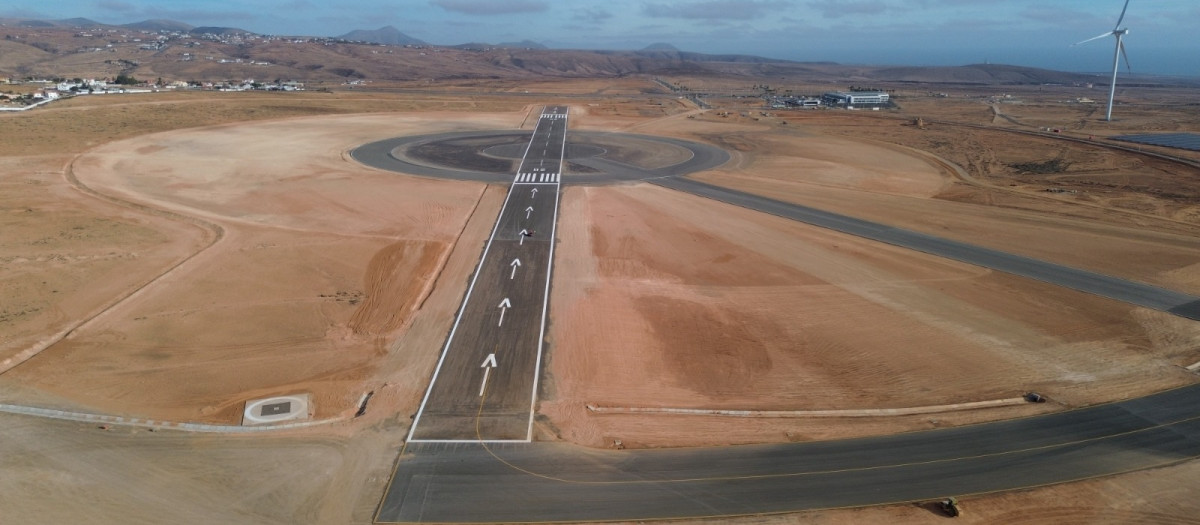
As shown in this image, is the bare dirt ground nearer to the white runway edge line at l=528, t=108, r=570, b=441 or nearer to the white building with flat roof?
the white runway edge line at l=528, t=108, r=570, b=441

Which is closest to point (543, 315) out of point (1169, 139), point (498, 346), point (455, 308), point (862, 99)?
point (498, 346)

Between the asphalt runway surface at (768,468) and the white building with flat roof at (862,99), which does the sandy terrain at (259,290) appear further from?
the white building with flat roof at (862,99)

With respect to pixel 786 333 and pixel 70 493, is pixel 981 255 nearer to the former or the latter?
pixel 786 333

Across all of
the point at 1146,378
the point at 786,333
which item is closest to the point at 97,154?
the point at 786,333

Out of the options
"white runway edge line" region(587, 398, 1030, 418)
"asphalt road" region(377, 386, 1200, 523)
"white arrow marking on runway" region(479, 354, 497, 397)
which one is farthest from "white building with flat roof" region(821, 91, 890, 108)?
"white arrow marking on runway" region(479, 354, 497, 397)

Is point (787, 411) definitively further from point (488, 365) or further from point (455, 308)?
point (455, 308)
